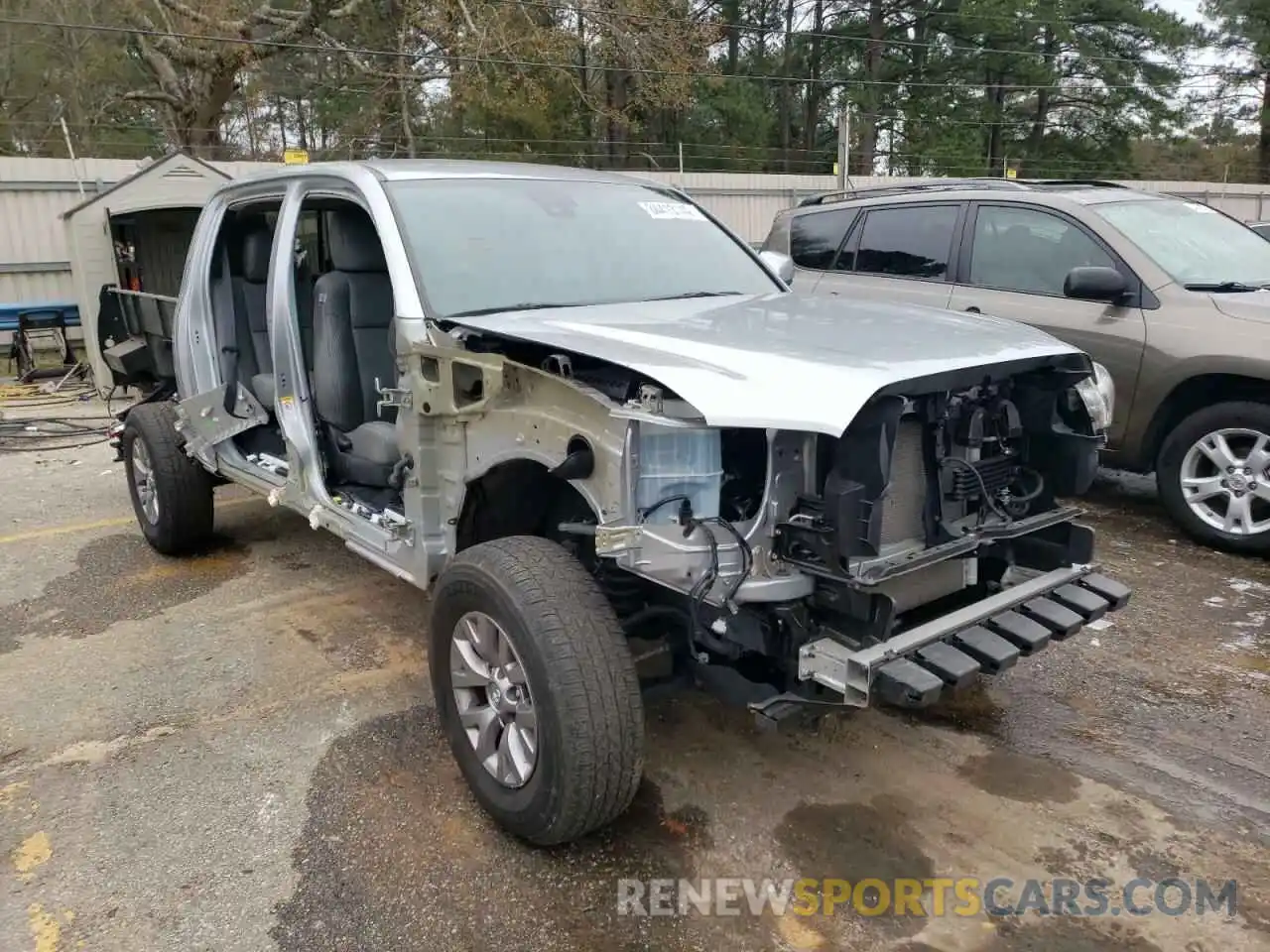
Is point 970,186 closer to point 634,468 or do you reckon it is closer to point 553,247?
point 553,247

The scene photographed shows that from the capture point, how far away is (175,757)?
336 centimetres

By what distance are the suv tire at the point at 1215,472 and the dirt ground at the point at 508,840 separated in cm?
51

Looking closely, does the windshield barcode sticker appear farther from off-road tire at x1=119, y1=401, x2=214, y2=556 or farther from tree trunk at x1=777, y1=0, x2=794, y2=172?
tree trunk at x1=777, y1=0, x2=794, y2=172

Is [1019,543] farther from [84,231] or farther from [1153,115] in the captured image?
[1153,115]

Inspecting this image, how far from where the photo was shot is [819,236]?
7094 mm

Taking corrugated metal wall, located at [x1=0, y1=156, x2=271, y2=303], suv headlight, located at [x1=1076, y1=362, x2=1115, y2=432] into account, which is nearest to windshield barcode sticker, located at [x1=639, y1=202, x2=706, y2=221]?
suv headlight, located at [x1=1076, y1=362, x2=1115, y2=432]

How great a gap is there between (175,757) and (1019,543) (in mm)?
2967

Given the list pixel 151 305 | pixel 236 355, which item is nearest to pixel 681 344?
pixel 236 355

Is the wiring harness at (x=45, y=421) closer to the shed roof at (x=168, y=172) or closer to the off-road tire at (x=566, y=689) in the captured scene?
the shed roof at (x=168, y=172)

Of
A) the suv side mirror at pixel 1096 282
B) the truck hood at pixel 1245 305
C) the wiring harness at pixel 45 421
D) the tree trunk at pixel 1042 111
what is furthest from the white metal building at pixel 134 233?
the tree trunk at pixel 1042 111

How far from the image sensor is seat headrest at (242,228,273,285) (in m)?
4.63

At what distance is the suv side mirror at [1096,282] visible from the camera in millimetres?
5109

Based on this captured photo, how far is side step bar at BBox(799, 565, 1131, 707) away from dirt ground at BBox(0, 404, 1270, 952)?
0.58 meters

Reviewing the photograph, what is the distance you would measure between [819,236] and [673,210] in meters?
3.04
